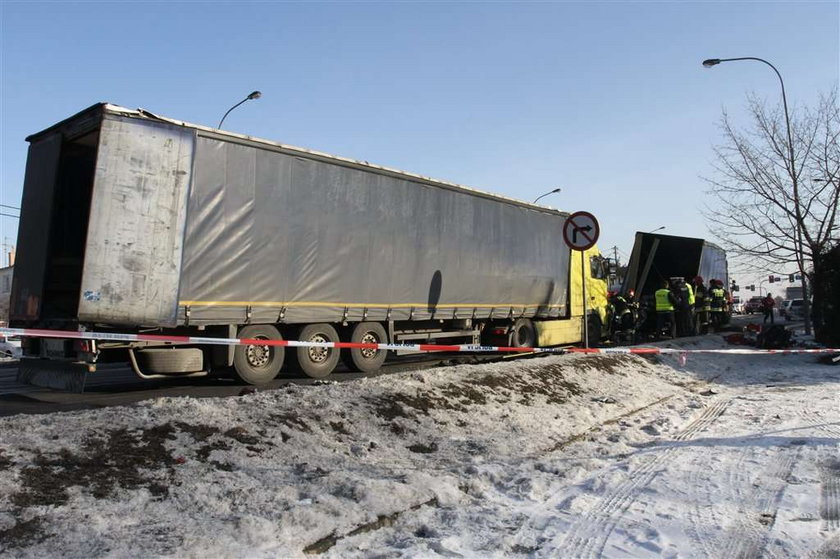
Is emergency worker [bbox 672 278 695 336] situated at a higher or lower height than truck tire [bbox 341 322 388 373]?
higher

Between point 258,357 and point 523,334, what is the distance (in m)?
7.17

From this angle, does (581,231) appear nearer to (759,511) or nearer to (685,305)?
(759,511)

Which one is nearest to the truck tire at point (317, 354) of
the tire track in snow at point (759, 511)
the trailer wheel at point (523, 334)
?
the trailer wheel at point (523, 334)

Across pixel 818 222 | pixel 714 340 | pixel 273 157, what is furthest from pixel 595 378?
pixel 818 222

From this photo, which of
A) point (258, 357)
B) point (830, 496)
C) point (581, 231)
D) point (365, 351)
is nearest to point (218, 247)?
point (258, 357)

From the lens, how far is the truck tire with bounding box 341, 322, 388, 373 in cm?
975

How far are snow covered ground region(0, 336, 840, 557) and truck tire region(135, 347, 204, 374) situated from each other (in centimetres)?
190

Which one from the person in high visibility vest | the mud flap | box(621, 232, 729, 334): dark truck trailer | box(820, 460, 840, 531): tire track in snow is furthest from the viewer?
box(621, 232, 729, 334): dark truck trailer

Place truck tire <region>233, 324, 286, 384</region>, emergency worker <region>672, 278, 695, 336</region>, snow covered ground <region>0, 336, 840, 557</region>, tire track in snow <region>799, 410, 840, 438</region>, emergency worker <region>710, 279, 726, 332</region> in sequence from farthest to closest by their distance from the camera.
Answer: emergency worker <region>710, 279, 726, 332</region>, emergency worker <region>672, 278, 695, 336</region>, truck tire <region>233, 324, 286, 384</region>, tire track in snow <region>799, 410, 840, 438</region>, snow covered ground <region>0, 336, 840, 557</region>

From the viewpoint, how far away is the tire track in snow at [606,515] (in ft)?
11.3

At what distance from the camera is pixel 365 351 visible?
32.8 feet

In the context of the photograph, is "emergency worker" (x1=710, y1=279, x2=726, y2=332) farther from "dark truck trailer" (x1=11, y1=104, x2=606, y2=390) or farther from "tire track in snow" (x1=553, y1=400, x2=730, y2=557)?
"tire track in snow" (x1=553, y1=400, x2=730, y2=557)

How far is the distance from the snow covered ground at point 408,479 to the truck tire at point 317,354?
2.21 metres

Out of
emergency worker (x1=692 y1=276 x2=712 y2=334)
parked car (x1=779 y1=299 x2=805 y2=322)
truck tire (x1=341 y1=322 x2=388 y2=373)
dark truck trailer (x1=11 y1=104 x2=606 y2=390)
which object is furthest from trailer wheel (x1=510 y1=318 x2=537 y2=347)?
parked car (x1=779 y1=299 x2=805 y2=322)
